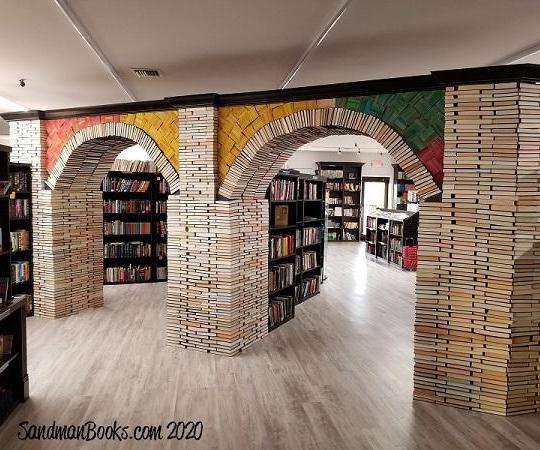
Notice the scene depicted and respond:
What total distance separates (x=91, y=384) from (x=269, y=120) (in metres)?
3.35

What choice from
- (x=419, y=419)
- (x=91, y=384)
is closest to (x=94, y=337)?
(x=91, y=384)

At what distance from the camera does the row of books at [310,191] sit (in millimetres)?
7847

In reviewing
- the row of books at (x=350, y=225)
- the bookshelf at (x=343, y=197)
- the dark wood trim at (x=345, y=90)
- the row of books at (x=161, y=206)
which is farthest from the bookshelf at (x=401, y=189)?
the dark wood trim at (x=345, y=90)

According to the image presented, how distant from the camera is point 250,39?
3656 mm

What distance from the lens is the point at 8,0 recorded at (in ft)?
9.45

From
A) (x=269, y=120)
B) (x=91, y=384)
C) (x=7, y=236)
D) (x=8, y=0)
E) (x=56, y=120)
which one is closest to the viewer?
(x=8, y=0)

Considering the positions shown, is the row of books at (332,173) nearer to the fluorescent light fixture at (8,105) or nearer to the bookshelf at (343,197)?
the bookshelf at (343,197)

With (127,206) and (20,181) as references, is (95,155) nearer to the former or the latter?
(20,181)

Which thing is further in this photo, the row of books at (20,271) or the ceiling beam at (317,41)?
the row of books at (20,271)

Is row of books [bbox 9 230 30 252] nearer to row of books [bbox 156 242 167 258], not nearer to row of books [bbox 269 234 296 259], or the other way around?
row of books [bbox 156 242 167 258]

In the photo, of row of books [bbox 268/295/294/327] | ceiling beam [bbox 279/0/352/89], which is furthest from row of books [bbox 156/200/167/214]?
ceiling beam [bbox 279/0/352/89]

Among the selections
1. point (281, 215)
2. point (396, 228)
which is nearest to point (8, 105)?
point (281, 215)

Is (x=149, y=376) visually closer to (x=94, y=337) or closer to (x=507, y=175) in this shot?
(x=94, y=337)

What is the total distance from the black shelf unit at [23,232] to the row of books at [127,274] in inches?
88.6
